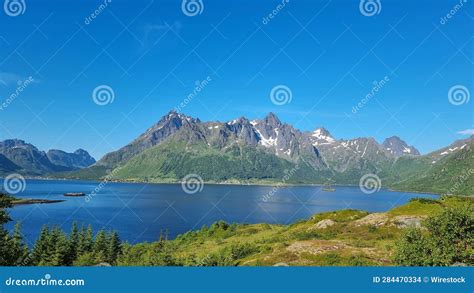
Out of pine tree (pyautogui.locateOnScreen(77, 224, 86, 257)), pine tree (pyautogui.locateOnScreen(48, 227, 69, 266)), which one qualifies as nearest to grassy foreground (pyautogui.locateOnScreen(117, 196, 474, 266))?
pine tree (pyautogui.locateOnScreen(77, 224, 86, 257))

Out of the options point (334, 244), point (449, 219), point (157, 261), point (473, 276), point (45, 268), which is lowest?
point (157, 261)

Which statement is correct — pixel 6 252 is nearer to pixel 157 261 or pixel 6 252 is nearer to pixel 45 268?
pixel 157 261

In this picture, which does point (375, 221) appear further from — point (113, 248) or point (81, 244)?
point (81, 244)

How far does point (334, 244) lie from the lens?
157 feet

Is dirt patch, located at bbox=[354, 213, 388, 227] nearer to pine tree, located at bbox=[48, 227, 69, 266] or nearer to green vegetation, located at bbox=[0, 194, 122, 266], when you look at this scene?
green vegetation, located at bbox=[0, 194, 122, 266]

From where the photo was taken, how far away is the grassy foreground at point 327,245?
135ft

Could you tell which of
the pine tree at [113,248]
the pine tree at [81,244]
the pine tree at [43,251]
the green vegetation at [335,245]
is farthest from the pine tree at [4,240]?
the pine tree at [113,248]

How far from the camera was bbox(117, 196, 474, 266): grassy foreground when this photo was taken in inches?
1622

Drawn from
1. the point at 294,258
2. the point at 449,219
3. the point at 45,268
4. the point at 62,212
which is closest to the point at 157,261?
the point at 294,258

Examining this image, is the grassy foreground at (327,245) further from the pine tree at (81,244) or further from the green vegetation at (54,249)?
the pine tree at (81,244)

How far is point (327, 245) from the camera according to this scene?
47375 millimetres

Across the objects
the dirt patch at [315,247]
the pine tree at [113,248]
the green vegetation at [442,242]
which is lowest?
the pine tree at [113,248]

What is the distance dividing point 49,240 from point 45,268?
4656 cm

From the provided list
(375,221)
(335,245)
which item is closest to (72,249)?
(335,245)
